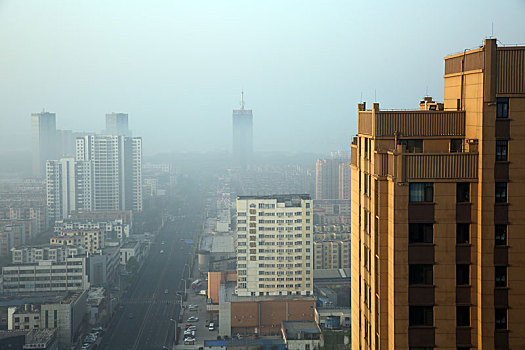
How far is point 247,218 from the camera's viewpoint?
7852 mm

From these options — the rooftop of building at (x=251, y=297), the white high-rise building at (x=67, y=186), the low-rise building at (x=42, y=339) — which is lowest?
the low-rise building at (x=42, y=339)

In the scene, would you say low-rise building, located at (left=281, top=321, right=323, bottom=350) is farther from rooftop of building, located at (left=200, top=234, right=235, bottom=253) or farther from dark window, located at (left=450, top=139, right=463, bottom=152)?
dark window, located at (left=450, top=139, right=463, bottom=152)

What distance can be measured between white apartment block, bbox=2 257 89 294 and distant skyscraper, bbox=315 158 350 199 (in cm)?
566

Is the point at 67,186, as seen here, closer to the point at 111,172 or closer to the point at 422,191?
the point at 111,172

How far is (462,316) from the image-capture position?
158 centimetres

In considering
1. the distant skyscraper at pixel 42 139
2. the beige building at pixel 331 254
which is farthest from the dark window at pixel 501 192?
the distant skyscraper at pixel 42 139

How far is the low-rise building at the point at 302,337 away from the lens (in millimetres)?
6352

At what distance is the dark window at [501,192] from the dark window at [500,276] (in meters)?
0.16

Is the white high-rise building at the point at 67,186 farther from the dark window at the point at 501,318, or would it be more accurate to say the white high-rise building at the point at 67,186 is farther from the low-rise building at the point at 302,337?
the dark window at the point at 501,318

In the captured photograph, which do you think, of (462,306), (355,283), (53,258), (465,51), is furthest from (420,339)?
(53,258)

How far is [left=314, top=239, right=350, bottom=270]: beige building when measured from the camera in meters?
9.75

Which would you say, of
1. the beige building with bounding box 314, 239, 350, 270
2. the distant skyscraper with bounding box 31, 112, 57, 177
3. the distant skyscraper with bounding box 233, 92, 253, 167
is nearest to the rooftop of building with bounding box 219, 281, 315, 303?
the beige building with bounding box 314, 239, 350, 270

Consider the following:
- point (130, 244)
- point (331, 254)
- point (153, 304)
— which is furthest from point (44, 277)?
point (331, 254)

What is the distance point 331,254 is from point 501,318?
8244 mm
